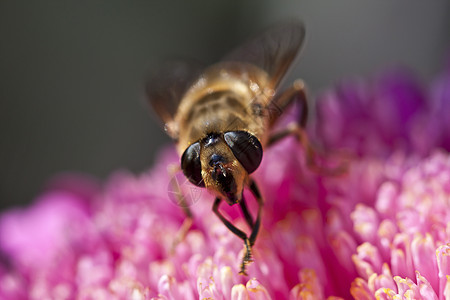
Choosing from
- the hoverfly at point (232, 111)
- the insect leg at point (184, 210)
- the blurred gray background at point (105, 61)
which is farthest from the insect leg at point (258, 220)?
the blurred gray background at point (105, 61)

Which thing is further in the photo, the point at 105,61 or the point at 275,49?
the point at 105,61

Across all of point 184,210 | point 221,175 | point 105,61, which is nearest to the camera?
point 221,175

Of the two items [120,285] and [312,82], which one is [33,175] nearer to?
[312,82]

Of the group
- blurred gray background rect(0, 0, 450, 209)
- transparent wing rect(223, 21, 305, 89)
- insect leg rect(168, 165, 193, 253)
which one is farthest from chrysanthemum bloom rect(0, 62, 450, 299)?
blurred gray background rect(0, 0, 450, 209)

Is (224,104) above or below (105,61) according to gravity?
below

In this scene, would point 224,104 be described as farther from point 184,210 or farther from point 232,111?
point 184,210

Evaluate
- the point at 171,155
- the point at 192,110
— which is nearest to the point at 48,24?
the point at 171,155

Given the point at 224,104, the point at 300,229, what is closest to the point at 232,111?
the point at 224,104
